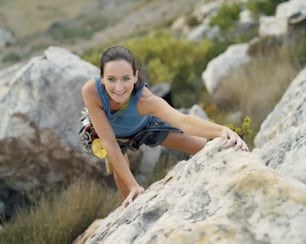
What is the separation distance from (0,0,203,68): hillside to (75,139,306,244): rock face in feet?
95.9

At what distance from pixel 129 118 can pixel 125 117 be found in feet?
0.11

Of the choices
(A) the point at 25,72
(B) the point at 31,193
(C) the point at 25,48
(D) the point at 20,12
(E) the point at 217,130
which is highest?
(D) the point at 20,12

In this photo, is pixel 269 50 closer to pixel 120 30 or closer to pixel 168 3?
pixel 120 30

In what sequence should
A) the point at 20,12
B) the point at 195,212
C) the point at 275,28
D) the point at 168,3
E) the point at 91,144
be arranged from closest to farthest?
the point at 195,212 → the point at 91,144 → the point at 275,28 → the point at 168,3 → the point at 20,12

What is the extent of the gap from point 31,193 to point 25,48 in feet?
108

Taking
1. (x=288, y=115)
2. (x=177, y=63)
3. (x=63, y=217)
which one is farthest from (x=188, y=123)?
(x=177, y=63)

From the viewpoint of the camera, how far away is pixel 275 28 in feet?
30.0

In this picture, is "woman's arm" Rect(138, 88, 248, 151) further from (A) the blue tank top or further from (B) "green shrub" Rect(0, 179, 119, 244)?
(B) "green shrub" Rect(0, 179, 119, 244)

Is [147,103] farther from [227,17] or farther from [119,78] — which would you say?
[227,17]

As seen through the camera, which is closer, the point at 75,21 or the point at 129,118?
the point at 129,118

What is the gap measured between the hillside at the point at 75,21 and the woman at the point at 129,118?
1095 inches

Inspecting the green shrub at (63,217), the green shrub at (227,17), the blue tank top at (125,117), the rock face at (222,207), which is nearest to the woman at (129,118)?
the blue tank top at (125,117)

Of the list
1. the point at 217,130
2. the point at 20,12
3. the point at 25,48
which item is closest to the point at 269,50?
the point at 217,130

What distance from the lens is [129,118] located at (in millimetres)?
3406
